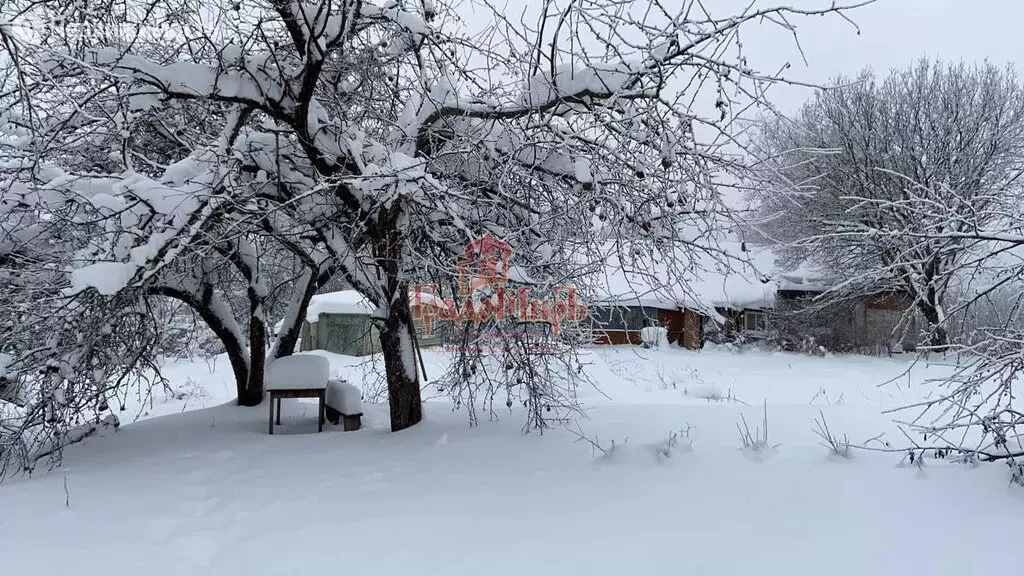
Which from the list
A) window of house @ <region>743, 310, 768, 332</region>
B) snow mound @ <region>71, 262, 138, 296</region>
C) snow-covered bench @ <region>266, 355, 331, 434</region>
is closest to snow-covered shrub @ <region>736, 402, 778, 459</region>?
snow-covered bench @ <region>266, 355, 331, 434</region>

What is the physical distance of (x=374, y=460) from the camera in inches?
188

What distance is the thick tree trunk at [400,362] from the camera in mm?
5641

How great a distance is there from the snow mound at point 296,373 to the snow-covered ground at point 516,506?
2.02 feet

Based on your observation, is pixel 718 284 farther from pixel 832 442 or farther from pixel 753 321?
pixel 832 442

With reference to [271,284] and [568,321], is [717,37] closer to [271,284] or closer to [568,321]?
[568,321]

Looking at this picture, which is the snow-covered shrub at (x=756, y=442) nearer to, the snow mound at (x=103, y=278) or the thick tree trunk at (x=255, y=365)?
the snow mound at (x=103, y=278)

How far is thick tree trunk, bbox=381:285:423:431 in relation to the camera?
18.5 feet

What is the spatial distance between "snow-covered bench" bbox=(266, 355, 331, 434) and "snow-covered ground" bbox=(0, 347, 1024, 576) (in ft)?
1.90

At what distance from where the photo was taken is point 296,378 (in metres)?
6.22

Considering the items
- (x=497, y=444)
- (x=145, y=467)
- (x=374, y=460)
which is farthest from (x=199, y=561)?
(x=497, y=444)

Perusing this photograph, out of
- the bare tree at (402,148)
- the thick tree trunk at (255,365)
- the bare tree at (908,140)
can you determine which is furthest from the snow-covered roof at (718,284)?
the thick tree trunk at (255,365)

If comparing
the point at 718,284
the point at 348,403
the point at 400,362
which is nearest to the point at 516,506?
the point at 400,362

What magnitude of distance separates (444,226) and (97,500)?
3.28 m

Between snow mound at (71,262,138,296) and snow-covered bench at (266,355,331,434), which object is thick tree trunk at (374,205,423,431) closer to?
snow-covered bench at (266,355,331,434)
